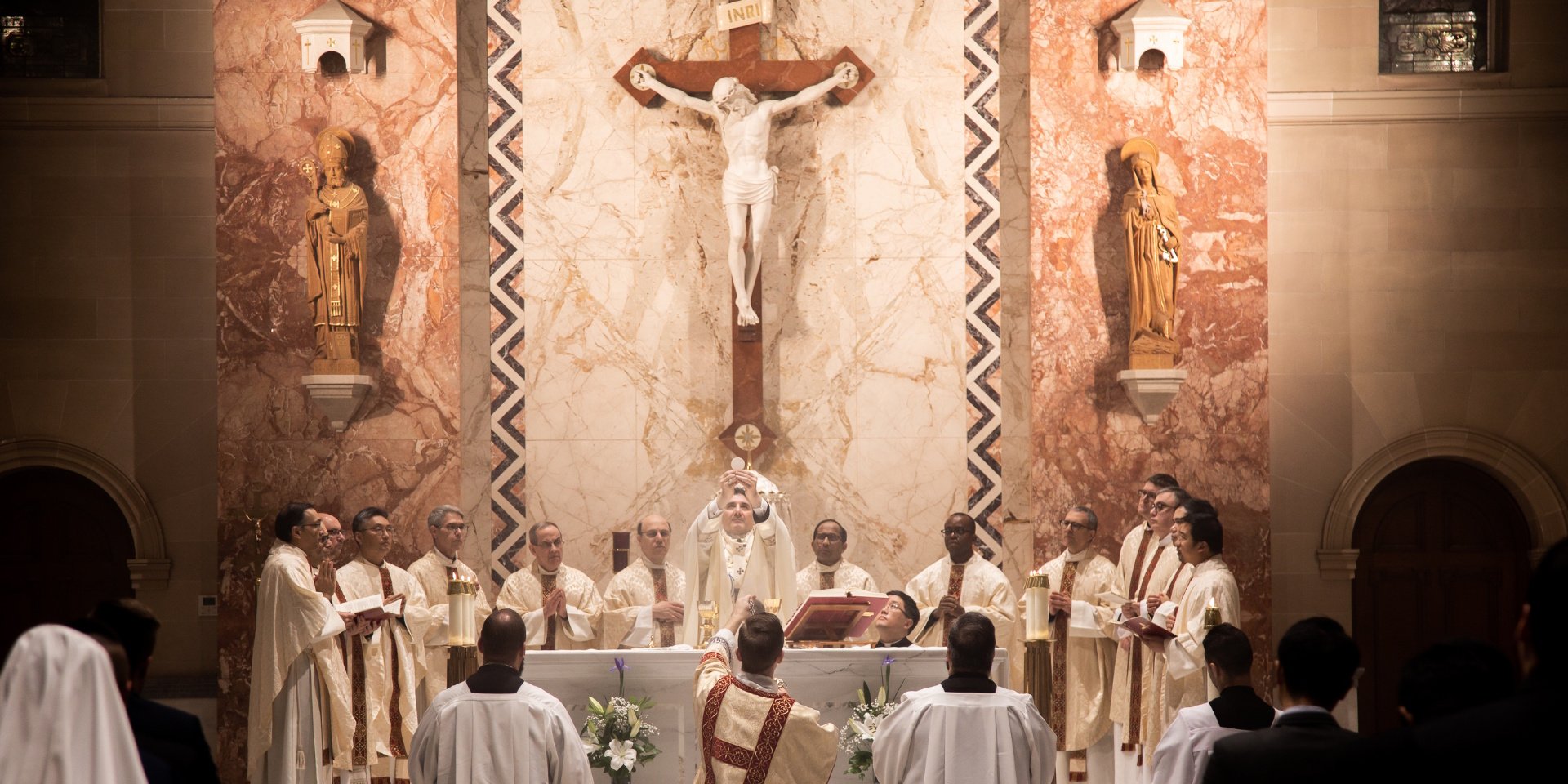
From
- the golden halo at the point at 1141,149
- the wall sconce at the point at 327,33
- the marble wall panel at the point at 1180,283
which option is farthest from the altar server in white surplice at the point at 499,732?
the golden halo at the point at 1141,149

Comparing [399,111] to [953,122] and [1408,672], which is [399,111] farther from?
[1408,672]

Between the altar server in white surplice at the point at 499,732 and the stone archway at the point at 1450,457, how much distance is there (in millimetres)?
6158

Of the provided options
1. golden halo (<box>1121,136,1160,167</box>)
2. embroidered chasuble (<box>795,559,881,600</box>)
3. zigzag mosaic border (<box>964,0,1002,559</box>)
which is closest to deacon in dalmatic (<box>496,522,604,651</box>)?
embroidered chasuble (<box>795,559,881,600</box>)

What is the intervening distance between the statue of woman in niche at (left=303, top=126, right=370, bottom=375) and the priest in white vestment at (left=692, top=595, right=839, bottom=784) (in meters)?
4.74

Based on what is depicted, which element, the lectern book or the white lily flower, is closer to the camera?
the white lily flower

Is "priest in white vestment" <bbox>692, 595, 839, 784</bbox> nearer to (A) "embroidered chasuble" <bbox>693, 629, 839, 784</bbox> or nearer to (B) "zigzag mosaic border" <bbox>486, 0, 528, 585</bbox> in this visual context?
(A) "embroidered chasuble" <bbox>693, 629, 839, 784</bbox>

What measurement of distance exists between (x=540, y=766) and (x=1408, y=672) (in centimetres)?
308

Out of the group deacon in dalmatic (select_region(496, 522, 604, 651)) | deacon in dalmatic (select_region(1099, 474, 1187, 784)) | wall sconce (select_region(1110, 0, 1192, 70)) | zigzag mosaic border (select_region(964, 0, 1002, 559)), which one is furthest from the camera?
zigzag mosaic border (select_region(964, 0, 1002, 559))

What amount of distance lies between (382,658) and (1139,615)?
13.5ft

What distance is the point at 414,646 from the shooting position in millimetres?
9180

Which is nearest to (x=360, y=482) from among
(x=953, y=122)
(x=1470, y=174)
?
(x=953, y=122)

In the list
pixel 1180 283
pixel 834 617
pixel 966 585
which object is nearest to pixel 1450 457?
pixel 1180 283

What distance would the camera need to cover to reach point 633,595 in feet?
30.3

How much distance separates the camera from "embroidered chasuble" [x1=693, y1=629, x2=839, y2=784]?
569 cm
